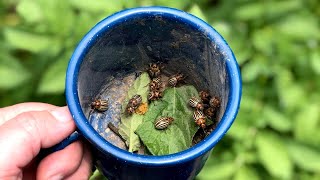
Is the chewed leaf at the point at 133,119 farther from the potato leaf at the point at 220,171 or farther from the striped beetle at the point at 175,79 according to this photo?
the potato leaf at the point at 220,171

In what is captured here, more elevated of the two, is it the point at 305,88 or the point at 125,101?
the point at 125,101

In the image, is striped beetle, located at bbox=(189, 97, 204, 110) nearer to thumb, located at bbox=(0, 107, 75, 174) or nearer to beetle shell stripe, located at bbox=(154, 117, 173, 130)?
beetle shell stripe, located at bbox=(154, 117, 173, 130)

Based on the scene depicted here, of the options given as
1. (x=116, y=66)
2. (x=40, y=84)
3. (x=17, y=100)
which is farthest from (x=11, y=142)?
(x=17, y=100)

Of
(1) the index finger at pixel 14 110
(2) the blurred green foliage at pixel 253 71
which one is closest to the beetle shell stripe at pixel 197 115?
(1) the index finger at pixel 14 110

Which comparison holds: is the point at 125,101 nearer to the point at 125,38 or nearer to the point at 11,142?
the point at 125,38

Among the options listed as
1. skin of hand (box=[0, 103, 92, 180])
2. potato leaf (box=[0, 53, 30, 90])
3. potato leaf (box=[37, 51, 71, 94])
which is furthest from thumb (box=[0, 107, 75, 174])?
potato leaf (box=[0, 53, 30, 90])

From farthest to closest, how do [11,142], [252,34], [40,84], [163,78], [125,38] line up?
[252,34]
[40,84]
[163,78]
[125,38]
[11,142]
